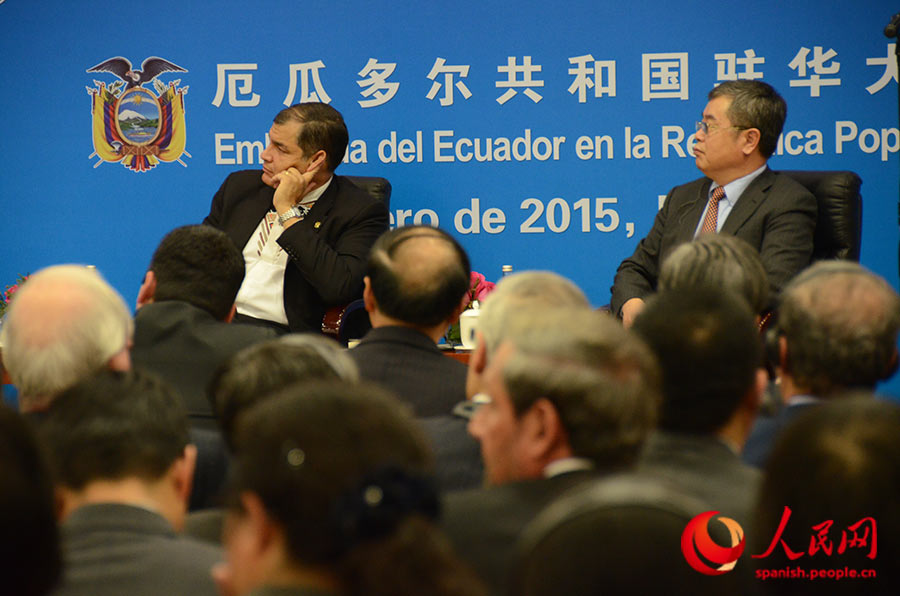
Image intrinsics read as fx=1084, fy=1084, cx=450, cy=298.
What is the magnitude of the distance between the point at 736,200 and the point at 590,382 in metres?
2.91

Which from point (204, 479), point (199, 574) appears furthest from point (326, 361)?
point (199, 574)

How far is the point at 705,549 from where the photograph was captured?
1.28 m

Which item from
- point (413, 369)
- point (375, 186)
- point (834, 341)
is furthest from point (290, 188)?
point (834, 341)

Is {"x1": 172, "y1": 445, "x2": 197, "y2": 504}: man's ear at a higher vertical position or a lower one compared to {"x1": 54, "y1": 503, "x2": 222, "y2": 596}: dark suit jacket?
higher

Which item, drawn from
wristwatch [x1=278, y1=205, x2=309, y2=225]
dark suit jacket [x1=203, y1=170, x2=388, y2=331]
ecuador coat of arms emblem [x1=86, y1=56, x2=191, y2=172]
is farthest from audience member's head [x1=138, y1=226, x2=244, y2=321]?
ecuador coat of arms emblem [x1=86, y1=56, x2=191, y2=172]

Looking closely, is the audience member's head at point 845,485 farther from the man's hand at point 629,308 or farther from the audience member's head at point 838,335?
the man's hand at point 629,308

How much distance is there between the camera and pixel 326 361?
1.87m

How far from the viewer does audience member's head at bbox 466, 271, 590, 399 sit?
2047 millimetres

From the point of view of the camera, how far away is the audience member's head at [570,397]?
1432 millimetres

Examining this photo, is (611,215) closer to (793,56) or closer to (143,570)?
(793,56)

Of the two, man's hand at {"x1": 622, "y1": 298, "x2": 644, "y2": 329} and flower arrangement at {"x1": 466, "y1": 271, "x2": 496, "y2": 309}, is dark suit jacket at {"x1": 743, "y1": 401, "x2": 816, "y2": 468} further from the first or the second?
flower arrangement at {"x1": 466, "y1": 271, "x2": 496, "y2": 309}

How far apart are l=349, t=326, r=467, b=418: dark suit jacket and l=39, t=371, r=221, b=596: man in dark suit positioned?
1.00 m

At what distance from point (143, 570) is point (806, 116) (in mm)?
4386

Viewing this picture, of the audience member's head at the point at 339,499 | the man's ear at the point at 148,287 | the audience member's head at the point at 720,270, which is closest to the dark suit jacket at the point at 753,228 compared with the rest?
the audience member's head at the point at 720,270
